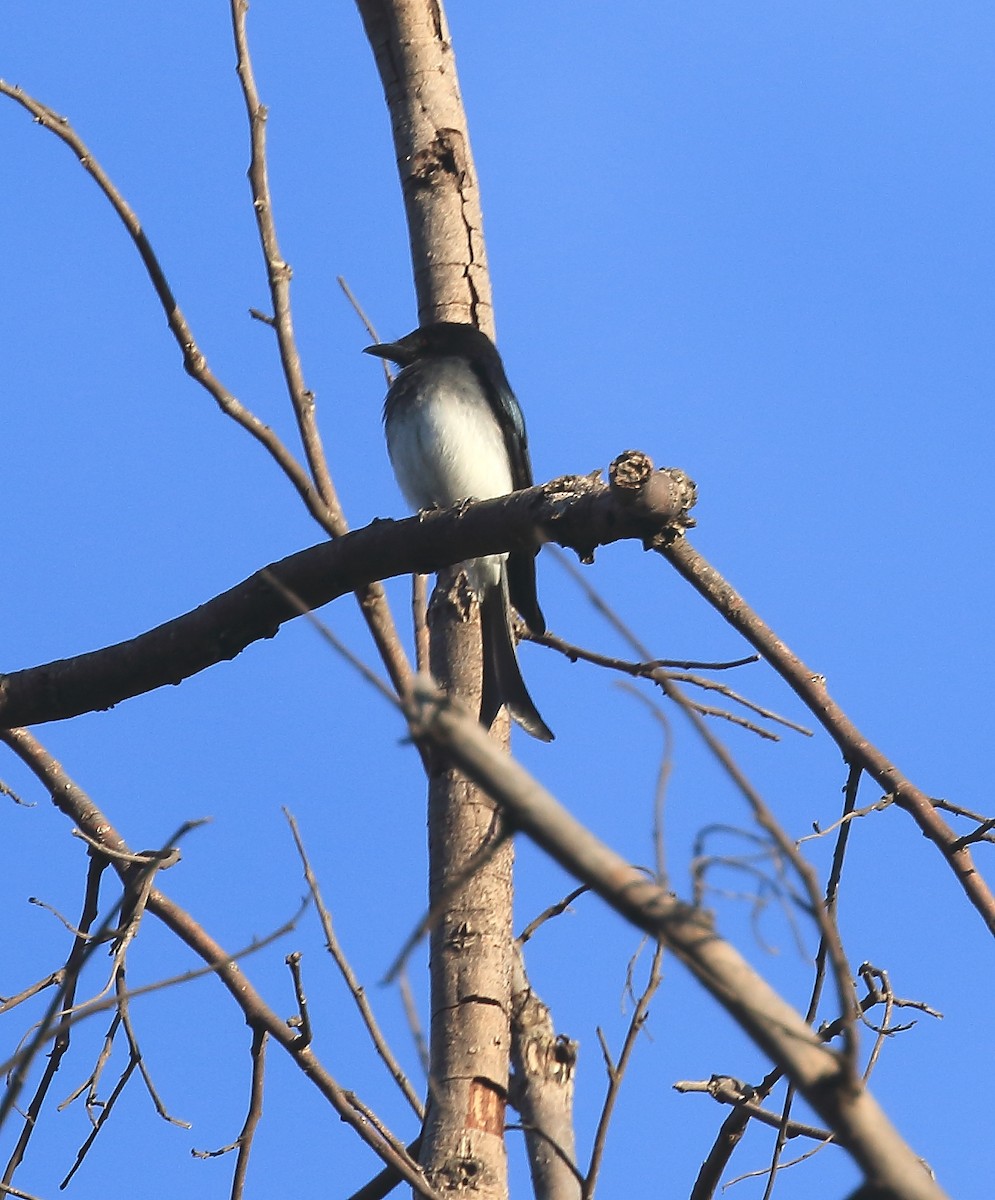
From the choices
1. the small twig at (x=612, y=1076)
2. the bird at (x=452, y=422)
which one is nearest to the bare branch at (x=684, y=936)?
the small twig at (x=612, y=1076)

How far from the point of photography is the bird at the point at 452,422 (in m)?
5.82

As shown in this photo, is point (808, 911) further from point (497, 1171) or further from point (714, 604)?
point (497, 1171)

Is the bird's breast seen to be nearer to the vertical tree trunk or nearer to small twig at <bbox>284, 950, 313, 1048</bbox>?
the vertical tree trunk

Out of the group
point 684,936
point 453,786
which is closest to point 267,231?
point 453,786

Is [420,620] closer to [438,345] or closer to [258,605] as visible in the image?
[438,345]

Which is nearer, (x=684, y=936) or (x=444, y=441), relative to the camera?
(x=684, y=936)

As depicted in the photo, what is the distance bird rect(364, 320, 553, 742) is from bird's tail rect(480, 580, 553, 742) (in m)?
0.50

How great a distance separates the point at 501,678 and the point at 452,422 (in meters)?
1.59

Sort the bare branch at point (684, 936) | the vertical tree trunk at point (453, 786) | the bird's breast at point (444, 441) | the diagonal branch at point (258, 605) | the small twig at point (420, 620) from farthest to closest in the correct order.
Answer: the bird's breast at point (444, 441), the small twig at point (420, 620), the vertical tree trunk at point (453, 786), the diagonal branch at point (258, 605), the bare branch at point (684, 936)

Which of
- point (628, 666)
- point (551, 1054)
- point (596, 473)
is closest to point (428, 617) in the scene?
point (628, 666)

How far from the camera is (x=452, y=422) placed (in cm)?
602

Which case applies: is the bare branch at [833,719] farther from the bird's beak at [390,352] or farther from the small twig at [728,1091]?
the bird's beak at [390,352]

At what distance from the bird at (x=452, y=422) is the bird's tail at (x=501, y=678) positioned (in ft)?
1.63

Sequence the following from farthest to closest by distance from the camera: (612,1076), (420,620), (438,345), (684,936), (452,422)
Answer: (452,422), (438,345), (420,620), (612,1076), (684,936)
